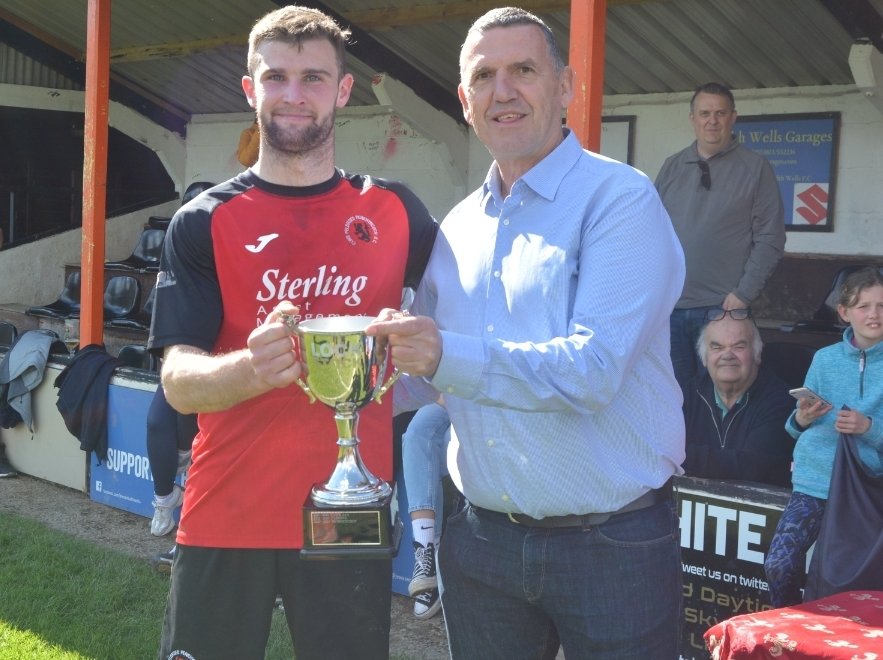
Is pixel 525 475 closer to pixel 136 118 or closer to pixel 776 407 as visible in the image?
pixel 776 407

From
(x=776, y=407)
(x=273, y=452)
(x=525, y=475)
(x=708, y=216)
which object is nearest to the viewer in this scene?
(x=525, y=475)

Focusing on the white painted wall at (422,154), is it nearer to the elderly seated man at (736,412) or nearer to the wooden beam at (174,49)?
the wooden beam at (174,49)

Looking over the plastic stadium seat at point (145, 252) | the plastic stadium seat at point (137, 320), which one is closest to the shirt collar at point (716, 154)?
the plastic stadium seat at point (137, 320)

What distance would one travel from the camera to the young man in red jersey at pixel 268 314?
7.29 ft

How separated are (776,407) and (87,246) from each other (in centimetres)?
472

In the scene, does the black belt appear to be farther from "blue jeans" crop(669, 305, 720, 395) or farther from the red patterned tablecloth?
"blue jeans" crop(669, 305, 720, 395)

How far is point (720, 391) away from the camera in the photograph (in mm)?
4227

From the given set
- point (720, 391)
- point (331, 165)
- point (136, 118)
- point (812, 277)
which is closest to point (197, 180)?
point (136, 118)

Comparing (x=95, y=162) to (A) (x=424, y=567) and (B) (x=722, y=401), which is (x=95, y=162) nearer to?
(A) (x=424, y=567)

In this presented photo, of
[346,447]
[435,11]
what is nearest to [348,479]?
[346,447]

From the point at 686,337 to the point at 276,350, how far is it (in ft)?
11.5

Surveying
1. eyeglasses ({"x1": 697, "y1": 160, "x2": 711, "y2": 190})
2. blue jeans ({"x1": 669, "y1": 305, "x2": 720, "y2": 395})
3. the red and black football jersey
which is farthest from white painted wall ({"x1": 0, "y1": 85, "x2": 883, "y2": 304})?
the red and black football jersey

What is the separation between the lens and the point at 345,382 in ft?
6.42

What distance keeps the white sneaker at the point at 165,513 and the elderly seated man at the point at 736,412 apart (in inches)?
121
